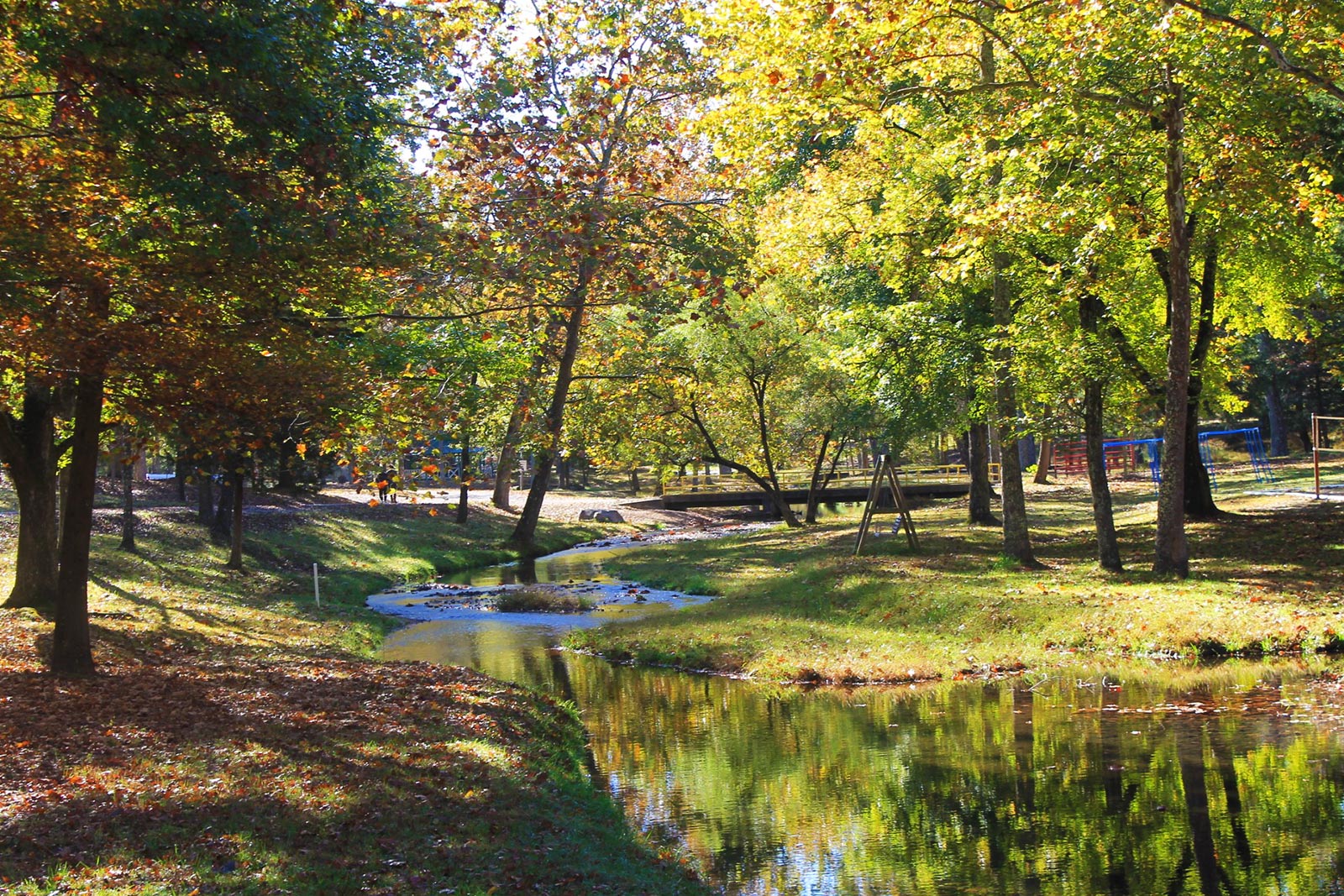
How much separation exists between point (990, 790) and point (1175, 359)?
10.5 meters

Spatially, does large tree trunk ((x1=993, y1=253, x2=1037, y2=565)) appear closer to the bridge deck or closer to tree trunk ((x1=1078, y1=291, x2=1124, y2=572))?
tree trunk ((x1=1078, y1=291, x2=1124, y2=572))

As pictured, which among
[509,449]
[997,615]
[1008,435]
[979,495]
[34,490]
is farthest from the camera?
[509,449]

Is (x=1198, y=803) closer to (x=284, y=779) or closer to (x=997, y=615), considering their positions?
(x=284, y=779)

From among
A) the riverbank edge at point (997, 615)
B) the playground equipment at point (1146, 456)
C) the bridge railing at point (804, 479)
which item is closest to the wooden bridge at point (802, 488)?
the bridge railing at point (804, 479)

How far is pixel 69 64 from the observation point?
29.1 feet

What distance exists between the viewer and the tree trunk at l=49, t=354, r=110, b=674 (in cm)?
1249

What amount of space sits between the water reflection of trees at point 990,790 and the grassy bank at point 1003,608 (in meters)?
1.98

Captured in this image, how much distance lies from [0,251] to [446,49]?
4891mm

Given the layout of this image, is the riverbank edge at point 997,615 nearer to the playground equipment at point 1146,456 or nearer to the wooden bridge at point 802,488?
the playground equipment at point 1146,456

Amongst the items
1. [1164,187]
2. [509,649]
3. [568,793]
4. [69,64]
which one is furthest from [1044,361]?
[69,64]

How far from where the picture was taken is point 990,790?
1024 centimetres

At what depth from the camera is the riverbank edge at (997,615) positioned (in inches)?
616

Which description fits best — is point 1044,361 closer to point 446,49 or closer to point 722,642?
point 722,642

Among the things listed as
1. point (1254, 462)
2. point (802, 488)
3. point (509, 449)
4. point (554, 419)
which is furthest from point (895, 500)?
point (802, 488)
